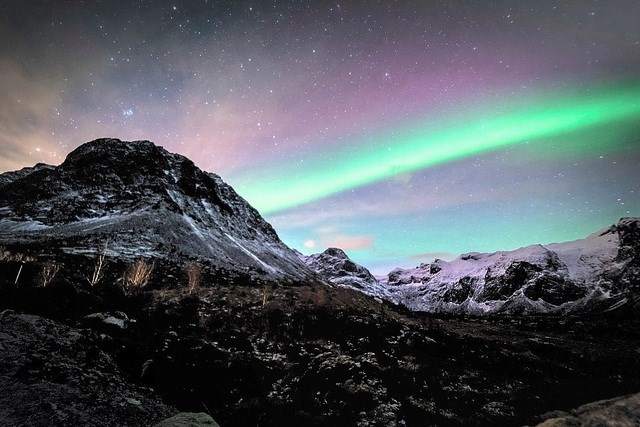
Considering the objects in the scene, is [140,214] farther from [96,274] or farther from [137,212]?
[96,274]

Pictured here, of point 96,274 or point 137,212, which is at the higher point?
point 137,212

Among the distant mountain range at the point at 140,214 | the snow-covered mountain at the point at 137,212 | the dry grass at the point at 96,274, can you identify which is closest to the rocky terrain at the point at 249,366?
the dry grass at the point at 96,274

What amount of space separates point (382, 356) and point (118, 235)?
69290 millimetres

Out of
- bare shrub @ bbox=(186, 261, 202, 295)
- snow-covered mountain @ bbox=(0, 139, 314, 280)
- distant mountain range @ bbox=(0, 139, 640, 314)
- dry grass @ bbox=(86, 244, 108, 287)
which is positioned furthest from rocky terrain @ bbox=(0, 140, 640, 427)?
snow-covered mountain @ bbox=(0, 139, 314, 280)

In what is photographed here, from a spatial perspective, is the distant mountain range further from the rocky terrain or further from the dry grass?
the rocky terrain

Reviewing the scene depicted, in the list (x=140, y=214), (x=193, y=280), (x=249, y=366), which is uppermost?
(x=140, y=214)

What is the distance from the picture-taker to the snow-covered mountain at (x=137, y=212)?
215 ft

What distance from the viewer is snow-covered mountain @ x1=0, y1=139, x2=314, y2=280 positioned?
215ft

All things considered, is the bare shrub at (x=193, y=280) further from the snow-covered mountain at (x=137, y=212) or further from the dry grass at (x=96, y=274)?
the snow-covered mountain at (x=137, y=212)

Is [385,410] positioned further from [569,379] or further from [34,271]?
[34,271]

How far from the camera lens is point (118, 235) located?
64875 mm

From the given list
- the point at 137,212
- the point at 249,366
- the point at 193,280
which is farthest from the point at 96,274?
the point at 137,212

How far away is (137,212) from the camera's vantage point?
86.7 m

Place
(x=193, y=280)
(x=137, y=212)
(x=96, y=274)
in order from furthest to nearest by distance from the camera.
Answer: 1. (x=137, y=212)
2. (x=193, y=280)
3. (x=96, y=274)
